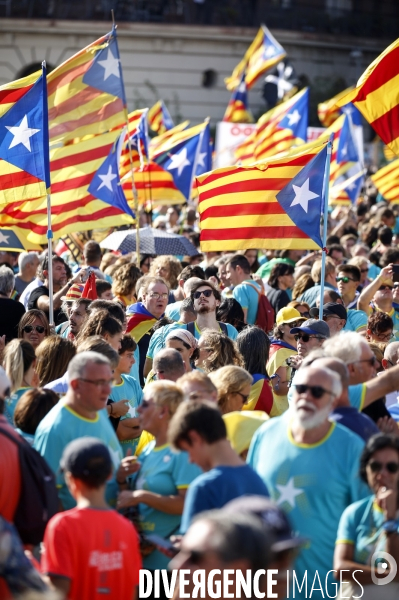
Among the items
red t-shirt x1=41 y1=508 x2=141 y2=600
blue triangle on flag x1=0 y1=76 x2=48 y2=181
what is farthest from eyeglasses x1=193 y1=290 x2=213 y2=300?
red t-shirt x1=41 y1=508 x2=141 y2=600

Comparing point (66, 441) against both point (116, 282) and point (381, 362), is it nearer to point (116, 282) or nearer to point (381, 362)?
point (381, 362)

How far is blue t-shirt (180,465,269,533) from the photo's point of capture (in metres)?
4.18

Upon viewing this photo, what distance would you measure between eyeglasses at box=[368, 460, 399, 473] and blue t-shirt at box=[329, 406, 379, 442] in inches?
22.0

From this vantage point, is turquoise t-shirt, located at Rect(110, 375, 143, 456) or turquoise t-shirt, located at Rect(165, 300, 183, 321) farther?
turquoise t-shirt, located at Rect(165, 300, 183, 321)

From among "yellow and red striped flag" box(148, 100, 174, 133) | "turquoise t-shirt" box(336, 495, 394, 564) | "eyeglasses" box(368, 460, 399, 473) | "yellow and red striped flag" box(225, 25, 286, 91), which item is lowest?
"turquoise t-shirt" box(336, 495, 394, 564)

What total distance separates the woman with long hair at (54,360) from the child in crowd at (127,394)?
35 cm

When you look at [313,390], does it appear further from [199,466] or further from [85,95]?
[85,95]

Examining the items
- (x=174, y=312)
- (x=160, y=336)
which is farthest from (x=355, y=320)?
(x=160, y=336)

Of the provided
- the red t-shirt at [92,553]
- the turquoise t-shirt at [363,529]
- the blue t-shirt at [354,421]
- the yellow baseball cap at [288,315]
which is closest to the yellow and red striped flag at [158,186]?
the yellow baseball cap at [288,315]

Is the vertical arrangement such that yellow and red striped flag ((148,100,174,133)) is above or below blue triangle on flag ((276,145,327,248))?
above

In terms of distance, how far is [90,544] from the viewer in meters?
4.01

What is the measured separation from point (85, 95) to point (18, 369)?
5.08 m

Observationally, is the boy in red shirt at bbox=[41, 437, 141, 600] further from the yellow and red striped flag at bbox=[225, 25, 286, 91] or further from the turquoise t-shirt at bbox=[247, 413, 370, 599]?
the yellow and red striped flag at bbox=[225, 25, 286, 91]

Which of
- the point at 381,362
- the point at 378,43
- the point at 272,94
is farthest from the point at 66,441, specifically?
the point at 378,43
